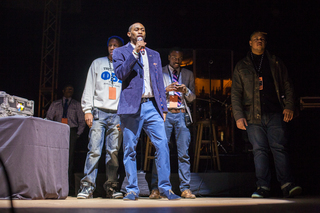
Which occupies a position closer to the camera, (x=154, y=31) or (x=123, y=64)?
(x=123, y=64)

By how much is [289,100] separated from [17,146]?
9.80 feet

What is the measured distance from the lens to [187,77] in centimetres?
389

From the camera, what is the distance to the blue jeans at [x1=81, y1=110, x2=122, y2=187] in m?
3.49

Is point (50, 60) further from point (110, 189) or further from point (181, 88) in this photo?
point (181, 88)

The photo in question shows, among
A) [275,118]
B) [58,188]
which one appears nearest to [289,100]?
[275,118]

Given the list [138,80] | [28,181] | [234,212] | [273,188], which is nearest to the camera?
[234,212]

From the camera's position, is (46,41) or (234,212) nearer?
(234,212)

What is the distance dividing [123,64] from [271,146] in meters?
1.93

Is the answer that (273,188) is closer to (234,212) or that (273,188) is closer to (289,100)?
(289,100)

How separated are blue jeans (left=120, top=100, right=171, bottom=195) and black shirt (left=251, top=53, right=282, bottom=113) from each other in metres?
1.31

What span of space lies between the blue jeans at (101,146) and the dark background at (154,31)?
3.92m

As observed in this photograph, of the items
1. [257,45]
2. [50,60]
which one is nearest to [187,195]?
[257,45]

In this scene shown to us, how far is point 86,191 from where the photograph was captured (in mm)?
3414

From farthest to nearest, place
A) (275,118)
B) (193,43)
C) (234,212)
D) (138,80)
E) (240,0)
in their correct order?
(193,43) → (240,0) → (275,118) → (138,80) → (234,212)
